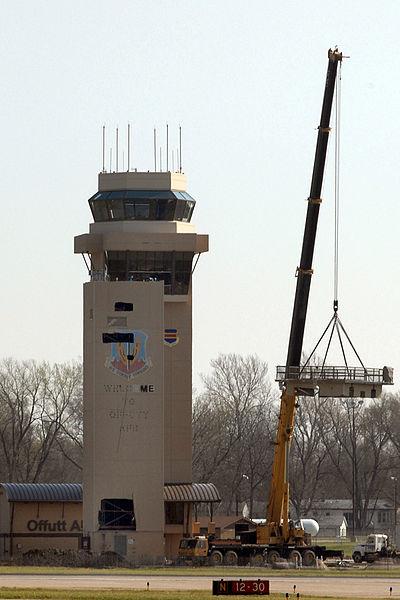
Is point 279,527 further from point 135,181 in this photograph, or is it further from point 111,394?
point 135,181

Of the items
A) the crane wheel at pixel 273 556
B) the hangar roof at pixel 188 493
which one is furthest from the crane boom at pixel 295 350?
the hangar roof at pixel 188 493

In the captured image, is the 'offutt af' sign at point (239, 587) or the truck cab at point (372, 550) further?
the truck cab at point (372, 550)

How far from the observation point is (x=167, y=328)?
101 m

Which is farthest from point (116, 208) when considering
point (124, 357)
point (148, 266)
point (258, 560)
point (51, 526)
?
Result: point (258, 560)

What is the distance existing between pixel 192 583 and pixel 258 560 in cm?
1902

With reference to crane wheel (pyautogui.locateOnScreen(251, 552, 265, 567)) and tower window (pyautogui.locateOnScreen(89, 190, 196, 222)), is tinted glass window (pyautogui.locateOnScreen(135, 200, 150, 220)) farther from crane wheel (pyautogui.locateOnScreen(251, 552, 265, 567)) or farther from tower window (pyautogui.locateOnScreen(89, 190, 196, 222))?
crane wheel (pyautogui.locateOnScreen(251, 552, 265, 567))

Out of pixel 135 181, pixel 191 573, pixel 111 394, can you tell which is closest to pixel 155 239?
pixel 135 181

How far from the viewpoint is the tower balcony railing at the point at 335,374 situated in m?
86.1

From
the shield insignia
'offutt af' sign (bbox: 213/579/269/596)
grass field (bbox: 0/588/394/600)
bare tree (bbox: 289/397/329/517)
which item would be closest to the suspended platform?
the shield insignia

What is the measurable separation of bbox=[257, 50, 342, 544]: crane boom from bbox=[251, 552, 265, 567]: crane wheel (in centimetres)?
110

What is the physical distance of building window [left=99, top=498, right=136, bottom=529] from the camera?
9456 centimetres

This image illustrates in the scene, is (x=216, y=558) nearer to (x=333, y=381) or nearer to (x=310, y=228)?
(x=333, y=381)

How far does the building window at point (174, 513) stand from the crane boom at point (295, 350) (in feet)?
38.9

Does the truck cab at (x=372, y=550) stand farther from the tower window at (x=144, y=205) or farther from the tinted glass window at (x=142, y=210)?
the tinted glass window at (x=142, y=210)
